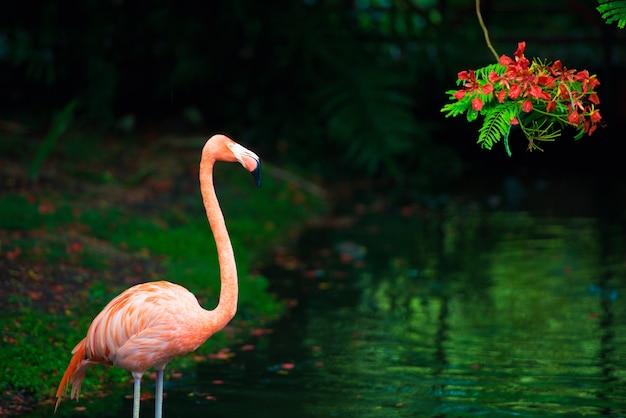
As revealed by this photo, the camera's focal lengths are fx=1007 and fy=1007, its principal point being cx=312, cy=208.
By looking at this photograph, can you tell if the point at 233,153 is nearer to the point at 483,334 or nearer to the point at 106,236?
the point at 483,334

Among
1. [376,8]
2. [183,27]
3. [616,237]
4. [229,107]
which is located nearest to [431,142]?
[376,8]

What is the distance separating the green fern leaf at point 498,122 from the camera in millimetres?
5055

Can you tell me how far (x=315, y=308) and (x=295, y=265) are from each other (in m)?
1.80

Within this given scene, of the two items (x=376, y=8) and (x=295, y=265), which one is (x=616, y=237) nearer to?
(x=295, y=265)

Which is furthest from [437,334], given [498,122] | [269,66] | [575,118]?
[269,66]

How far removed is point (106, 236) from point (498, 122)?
630 cm

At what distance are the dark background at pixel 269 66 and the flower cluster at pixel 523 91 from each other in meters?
9.88

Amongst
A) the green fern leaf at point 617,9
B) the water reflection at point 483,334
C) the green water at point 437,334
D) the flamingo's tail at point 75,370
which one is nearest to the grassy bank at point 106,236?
the green water at point 437,334

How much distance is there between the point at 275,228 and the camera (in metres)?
12.9

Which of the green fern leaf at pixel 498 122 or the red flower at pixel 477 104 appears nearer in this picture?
the red flower at pixel 477 104

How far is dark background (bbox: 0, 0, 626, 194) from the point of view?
15.8 m

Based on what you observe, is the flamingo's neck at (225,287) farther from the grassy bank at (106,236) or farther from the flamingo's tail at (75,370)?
the grassy bank at (106,236)

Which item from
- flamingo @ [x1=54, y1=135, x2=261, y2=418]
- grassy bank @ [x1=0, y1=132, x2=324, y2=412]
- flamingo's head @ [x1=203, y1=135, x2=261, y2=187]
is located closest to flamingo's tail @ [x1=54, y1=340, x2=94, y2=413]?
flamingo @ [x1=54, y1=135, x2=261, y2=418]

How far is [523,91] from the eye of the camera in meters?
4.96
